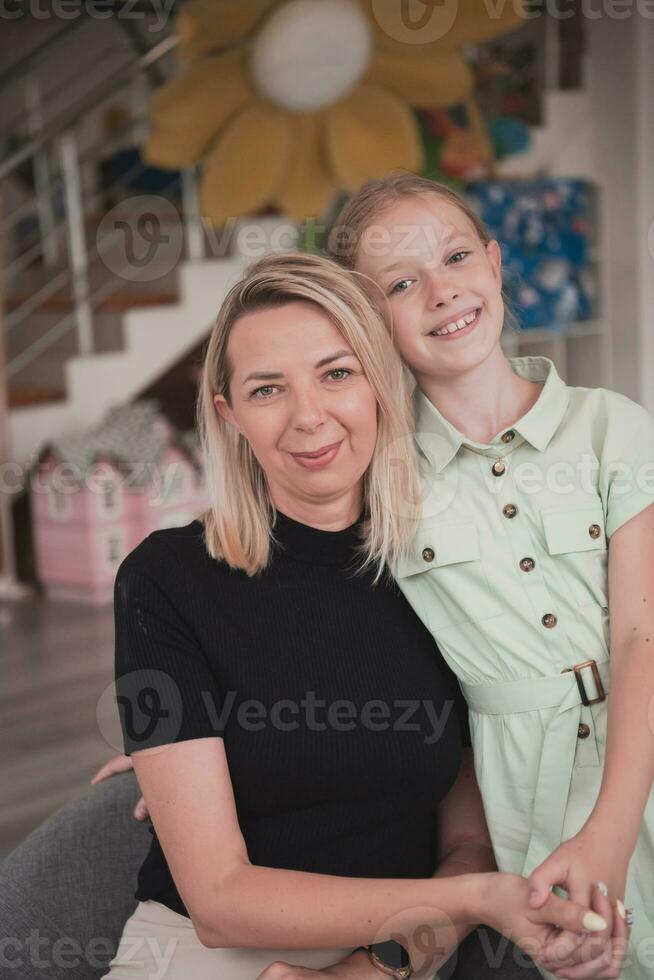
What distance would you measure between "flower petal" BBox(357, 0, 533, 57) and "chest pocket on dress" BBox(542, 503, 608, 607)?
2.78 metres

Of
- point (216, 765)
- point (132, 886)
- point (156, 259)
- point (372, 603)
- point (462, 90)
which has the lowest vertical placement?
point (132, 886)

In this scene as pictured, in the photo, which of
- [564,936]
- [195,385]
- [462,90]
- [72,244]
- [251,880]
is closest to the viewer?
[564,936]

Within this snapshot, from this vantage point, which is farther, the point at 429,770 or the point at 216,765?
the point at 429,770

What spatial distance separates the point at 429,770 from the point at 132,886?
0.45 m

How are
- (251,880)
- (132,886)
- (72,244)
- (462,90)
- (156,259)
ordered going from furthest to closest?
(156,259)
(72,244)
(462,90)
(132,886)
(251,880)

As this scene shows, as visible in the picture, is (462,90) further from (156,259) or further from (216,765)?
(216,765)

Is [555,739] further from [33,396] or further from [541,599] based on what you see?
[33,396]

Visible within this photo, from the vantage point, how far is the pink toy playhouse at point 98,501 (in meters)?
4.53

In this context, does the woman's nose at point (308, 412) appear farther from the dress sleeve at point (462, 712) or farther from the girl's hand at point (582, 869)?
the girl's hand at point (582, 869)

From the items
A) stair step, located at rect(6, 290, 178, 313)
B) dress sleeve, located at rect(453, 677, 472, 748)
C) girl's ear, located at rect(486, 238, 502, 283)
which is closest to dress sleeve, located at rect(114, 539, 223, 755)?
dress sleeve, located at rect(453, 677, 472, 748)

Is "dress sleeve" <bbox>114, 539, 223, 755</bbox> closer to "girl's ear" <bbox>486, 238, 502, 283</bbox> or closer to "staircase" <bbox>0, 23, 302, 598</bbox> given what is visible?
"girl's ear" <bbox>486, 238, 502, 283</bbox>

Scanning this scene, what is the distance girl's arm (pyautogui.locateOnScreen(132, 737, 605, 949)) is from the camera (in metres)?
1.08

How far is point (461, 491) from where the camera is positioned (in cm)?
128

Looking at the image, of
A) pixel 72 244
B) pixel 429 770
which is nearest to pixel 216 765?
pixel 429 770
